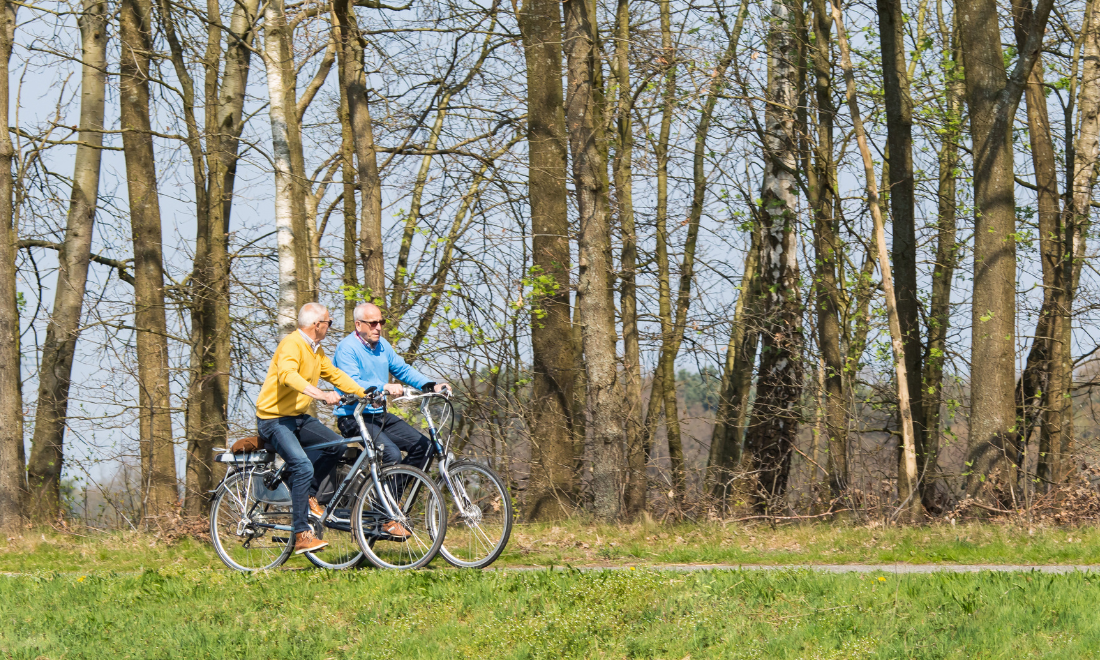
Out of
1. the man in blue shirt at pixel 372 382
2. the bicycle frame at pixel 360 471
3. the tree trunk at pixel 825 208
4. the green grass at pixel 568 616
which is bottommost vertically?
the green grass at pixel 568 616

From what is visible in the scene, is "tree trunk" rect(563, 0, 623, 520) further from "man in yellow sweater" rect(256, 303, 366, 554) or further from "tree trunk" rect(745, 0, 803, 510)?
"man in yellow sweater" rect(256, 303, 366, 554)

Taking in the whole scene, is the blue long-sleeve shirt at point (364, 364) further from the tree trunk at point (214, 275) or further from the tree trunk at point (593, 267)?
the tree trunk at point (214, 275)

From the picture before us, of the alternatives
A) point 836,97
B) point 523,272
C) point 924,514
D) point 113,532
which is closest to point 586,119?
point 523,272

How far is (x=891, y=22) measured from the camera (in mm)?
14570

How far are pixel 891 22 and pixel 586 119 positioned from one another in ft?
16.0

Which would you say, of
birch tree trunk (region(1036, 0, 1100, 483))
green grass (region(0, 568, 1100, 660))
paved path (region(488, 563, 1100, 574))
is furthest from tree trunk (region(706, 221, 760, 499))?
green grass (region(0, 568, 1100, 660))

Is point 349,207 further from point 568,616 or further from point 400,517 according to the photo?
point 568,616

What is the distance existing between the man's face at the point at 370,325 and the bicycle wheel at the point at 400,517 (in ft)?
3.42

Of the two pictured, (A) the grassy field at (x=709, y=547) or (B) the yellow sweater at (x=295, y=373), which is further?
(A) the grassy field at (x=709, y=547)

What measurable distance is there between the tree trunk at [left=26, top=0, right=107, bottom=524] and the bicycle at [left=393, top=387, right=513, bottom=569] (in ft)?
32.5

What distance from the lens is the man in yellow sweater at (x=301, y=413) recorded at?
320 inches

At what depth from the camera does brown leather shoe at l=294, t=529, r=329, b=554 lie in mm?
8297

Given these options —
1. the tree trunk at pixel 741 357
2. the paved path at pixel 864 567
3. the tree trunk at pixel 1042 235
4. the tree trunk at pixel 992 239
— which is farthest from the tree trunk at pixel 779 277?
the paved path at pixel 864 567

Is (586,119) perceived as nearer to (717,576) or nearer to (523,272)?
(523,272)
